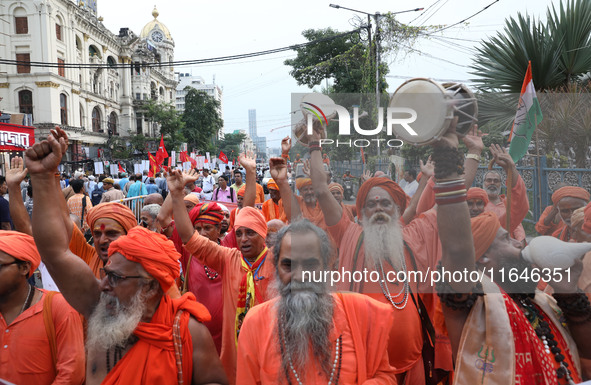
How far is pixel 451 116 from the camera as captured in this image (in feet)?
5.32

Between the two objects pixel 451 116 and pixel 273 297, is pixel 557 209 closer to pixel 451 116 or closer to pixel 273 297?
pixel 451 116

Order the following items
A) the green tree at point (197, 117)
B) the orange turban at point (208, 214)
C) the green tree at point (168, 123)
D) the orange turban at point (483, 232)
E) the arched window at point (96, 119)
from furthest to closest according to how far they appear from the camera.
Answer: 1. the green tree at point (197, 117)
2. the arched window at point (96, 119)
3. the green tree at point (168, 123)
4. the orange turban at point (208, 214)
5. the orange turban at point (483, 232)

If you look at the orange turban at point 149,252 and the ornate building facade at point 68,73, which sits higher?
the ornate building facade at point 68,73

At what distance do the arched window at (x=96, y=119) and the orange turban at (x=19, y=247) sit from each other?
136ft

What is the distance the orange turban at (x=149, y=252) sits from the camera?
6.15ft

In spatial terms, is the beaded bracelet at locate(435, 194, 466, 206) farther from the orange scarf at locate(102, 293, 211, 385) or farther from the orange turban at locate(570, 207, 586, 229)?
the orange scarf at locate(102, 293, 211, 385)

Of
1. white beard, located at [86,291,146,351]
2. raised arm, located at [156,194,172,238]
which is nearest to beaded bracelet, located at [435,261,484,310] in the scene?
white beard, located at [86,291,146,351]

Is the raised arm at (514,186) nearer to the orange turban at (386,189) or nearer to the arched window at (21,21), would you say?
the orange turban at (386,189)

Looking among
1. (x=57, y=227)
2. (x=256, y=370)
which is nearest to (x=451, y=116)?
(x=256, y=370)

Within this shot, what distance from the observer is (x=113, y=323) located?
181cm

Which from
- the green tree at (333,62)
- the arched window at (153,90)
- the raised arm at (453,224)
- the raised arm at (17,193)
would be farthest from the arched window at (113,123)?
the raised arm at (453,224)

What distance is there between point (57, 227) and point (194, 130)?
151 feet

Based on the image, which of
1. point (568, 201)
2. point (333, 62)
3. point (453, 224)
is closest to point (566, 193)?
point (568, 201)

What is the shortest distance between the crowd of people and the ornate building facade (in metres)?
24.7
